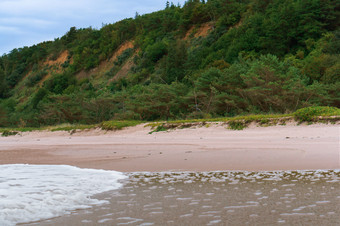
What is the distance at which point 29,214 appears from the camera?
358 centimetres

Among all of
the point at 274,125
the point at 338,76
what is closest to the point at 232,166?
the point at 274,125

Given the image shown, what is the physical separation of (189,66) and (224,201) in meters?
43.6

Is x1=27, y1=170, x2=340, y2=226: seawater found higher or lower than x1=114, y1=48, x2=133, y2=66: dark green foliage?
lower

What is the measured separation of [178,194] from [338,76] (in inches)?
819

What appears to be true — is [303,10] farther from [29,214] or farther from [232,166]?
[29,214]

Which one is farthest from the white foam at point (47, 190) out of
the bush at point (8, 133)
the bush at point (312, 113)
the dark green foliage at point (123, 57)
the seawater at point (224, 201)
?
the dark green foliage at point (123, 57)

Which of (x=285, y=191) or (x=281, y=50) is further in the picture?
(x=281, y=50)

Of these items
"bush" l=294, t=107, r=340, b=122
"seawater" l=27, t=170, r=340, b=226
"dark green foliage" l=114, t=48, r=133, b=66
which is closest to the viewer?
"seawater" l=27, t=170, r=340, b=226

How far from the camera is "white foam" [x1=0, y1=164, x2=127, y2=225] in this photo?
3.63 m

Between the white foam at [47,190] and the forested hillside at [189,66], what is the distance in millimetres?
12741

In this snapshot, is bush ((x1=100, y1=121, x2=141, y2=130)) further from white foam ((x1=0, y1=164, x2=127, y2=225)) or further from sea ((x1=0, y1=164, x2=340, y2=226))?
sea ((x1=0, y1=164, x2=340, y2=226))

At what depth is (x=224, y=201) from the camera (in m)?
3.69

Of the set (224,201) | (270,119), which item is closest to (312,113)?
(270,119)

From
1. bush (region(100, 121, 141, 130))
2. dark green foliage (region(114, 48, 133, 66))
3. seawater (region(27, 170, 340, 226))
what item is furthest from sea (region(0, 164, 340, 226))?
dark green foliage (region(114, 48, 133, 66))
